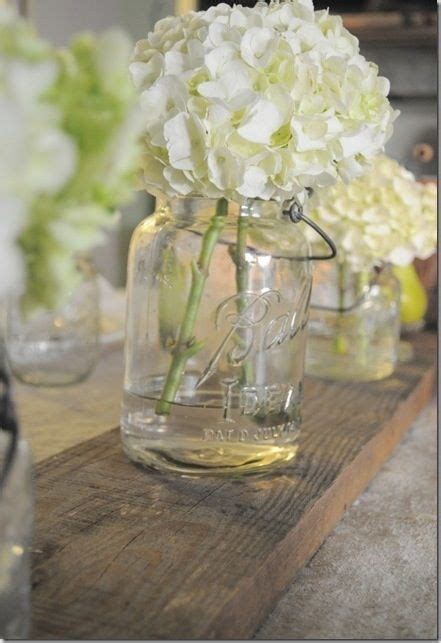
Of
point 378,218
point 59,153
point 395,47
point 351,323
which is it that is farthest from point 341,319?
point 395,47

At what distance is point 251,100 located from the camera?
638mm

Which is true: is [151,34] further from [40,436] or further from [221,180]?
[40,436]

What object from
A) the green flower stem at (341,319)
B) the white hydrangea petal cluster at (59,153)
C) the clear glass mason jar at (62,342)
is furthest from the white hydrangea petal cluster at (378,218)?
the white hydrangea petal cluster at (59,153)

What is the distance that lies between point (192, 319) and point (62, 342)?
1.71ft

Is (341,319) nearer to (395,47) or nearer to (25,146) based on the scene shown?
(25,146)

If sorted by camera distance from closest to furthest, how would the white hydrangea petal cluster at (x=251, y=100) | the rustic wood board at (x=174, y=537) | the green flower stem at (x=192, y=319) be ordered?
the rustic wood board at (x=174, y=537), the white hydrangea petal cluster at (x=251, y=100), the green flower stem at (x=192, y=319)

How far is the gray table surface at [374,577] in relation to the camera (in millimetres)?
601

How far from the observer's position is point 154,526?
2.15 feet

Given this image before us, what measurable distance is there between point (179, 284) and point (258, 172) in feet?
0.45

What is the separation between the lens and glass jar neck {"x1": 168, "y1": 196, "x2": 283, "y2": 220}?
757 mm

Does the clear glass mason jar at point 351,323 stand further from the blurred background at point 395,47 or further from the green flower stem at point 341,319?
the blurred background at point 395,47

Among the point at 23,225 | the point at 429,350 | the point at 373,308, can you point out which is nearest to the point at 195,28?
the point at 23,225

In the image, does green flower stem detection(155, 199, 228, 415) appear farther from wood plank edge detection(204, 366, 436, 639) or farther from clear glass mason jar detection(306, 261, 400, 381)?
clear glass mason jar detection(306, 261, 400, 381)

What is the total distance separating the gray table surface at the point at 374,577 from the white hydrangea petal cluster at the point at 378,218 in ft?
1.14
